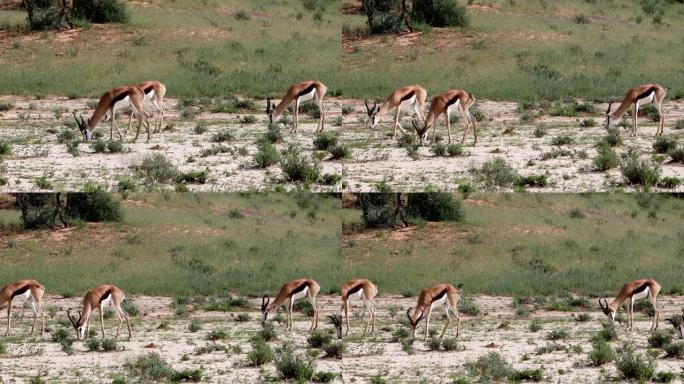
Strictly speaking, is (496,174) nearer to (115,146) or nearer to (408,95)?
(408,95)

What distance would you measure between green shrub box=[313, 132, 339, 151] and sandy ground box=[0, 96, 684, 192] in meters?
0.20

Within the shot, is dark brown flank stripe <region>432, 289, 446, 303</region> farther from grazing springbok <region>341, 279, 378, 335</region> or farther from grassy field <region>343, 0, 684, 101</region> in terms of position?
grassy field <region>343, 0, 684, 101</region>

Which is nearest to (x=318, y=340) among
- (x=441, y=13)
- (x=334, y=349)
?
(x=334, y=349)

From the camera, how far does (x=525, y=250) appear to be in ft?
109

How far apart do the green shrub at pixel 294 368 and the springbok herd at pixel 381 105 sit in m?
8.22

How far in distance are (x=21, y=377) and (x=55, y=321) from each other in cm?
655

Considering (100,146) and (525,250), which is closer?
(100,146)

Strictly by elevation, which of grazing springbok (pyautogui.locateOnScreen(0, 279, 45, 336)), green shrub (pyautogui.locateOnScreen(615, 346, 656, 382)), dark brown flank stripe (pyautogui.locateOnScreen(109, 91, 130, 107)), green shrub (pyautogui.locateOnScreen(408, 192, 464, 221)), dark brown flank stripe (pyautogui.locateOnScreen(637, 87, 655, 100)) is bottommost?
green shrub (pyautogui.locateOnScreen(408, 192, 464, 221))

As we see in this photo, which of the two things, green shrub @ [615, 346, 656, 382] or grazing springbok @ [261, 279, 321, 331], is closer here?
green shrub @ [615, 346, 656, 382]

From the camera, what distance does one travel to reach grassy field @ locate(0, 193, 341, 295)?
103 feet

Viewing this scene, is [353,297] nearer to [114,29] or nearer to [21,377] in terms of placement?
[21,377]

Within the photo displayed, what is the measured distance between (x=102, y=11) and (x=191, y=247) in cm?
1012

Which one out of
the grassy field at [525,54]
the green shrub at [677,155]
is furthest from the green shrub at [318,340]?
the grassy field at [525,54]

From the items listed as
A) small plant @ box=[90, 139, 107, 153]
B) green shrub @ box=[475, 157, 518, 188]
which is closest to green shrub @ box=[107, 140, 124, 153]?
small plant @ box=[90, 139, 107, 153]
